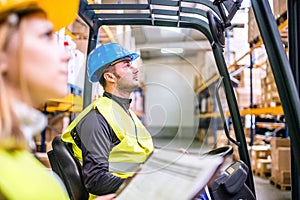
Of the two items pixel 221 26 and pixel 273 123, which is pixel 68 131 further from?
pixel 273 123

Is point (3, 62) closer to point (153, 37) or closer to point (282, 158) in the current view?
point (153, 37)

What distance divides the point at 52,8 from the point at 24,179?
0.37m

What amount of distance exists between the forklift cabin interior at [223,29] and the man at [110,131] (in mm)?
408

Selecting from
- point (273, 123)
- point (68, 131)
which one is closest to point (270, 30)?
point (68, 131)

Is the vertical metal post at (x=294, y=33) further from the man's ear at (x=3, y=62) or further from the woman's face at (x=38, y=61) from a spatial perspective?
the man's ear at (x=3, y=62)

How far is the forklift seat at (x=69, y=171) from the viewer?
2.21 m

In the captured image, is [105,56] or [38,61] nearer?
[38,61]

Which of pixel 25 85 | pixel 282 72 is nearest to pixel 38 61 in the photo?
pixel 25 85

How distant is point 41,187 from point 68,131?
1.66 meters

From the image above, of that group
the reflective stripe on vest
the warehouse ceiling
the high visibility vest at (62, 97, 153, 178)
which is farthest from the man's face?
the reflective stripe on vest

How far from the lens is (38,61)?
2.52ft

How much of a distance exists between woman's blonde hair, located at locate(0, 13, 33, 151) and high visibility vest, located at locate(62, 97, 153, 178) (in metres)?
1.47

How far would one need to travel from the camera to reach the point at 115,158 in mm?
2289

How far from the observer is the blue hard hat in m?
2.47
